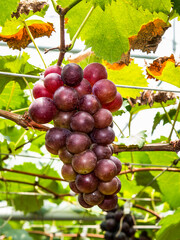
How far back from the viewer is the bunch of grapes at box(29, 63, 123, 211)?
0.55 meters

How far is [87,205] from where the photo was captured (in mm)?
609

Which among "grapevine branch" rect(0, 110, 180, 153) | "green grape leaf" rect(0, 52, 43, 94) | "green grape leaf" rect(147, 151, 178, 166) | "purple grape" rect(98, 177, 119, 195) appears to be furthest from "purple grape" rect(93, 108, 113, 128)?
"green grape leaf" rect(147, 151, 178, 166)

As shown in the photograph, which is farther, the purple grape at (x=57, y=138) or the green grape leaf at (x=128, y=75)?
the green grape leaf at (x=128, y=75)

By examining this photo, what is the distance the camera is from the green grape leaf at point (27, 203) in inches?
78.6

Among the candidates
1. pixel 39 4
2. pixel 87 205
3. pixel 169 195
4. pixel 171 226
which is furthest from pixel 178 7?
pixel 169 195

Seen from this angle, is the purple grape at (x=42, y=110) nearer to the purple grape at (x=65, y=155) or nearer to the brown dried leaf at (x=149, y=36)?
the purple grape at (x=65, y=155)

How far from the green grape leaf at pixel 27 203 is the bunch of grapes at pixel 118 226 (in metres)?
0.54

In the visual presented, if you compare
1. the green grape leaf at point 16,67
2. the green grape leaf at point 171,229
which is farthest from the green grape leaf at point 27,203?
the green grape leaf at point 16,67

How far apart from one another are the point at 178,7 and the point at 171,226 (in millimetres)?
841

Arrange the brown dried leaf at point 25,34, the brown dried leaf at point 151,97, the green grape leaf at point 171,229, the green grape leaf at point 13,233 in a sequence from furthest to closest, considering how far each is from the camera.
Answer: the green grape leaf at point 13,233
the green grape leaf at point 171,229
the brown dried leaf at point 151,97
the brown dried leaf at point 25,34

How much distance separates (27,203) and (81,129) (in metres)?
1.62

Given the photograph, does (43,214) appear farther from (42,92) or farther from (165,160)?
(42,92)

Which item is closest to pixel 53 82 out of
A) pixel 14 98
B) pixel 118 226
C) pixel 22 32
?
pixel 22 32

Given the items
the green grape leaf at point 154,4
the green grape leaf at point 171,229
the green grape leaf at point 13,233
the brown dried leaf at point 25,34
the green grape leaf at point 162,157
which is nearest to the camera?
the green grape leaf at point 154,4
